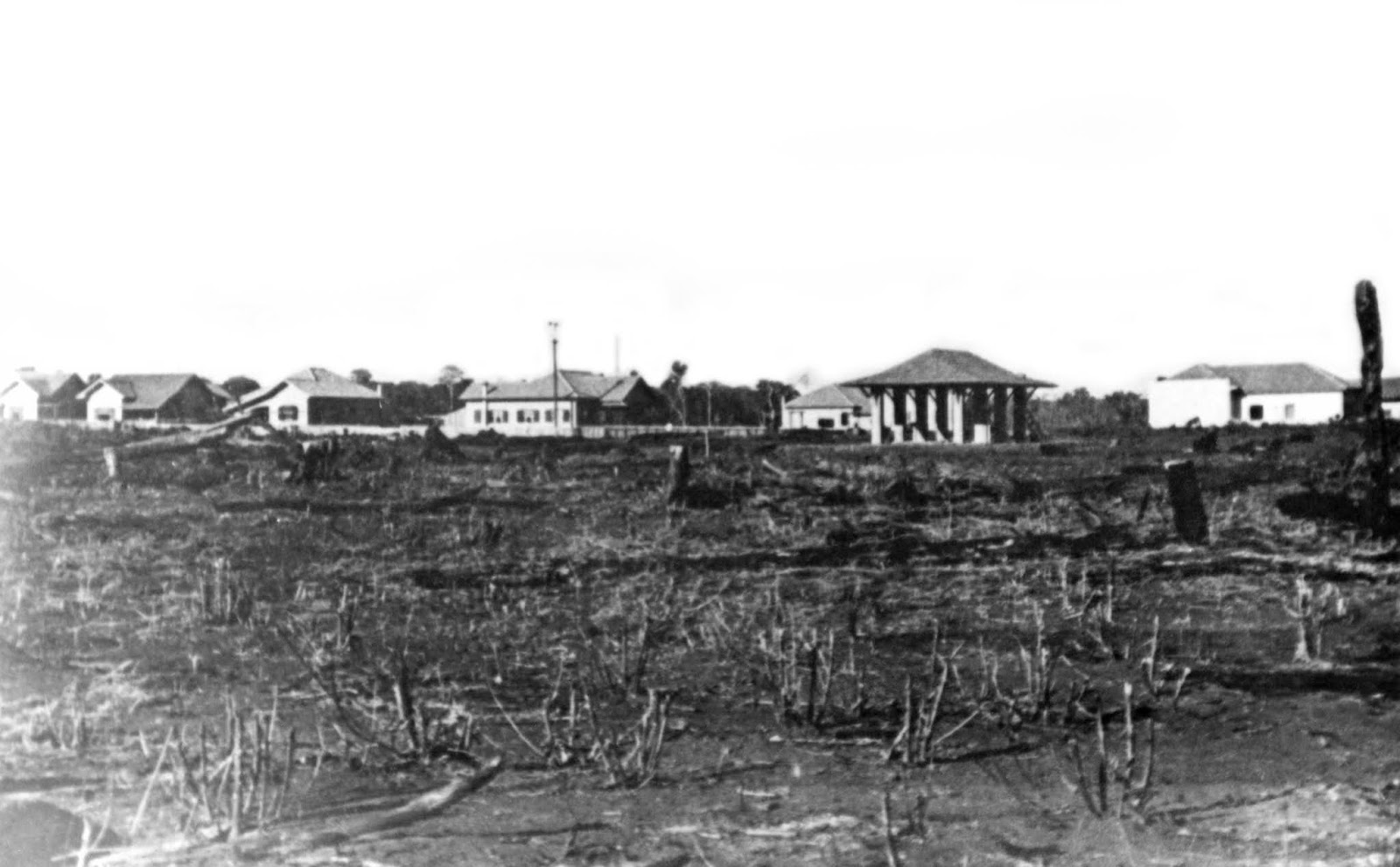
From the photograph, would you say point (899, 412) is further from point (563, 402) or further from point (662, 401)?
point (662, 401)

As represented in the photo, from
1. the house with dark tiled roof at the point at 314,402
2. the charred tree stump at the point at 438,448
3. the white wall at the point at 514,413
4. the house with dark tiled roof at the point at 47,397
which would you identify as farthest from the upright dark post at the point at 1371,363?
the white wall at the point at 514,413

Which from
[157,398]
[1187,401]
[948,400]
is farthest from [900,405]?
[1187,401]

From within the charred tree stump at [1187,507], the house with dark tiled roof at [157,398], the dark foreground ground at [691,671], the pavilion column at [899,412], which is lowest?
the dark foreground ground at [691,671]

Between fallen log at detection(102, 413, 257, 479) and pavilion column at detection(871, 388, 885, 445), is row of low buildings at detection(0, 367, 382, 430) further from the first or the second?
pavilion column at detection(871, 388, 885, 445)

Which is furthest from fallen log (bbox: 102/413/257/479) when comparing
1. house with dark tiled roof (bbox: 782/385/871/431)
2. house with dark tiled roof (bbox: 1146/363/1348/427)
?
house with dark tiled roof (bbox: 782/385/871/431)

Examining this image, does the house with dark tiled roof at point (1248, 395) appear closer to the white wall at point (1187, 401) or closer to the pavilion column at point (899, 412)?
the white wall at point (1187, 401)

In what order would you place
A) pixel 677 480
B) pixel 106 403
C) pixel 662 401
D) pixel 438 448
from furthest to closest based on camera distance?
pixel 662 401, pixel 106 403, pixel 438 448, pixel 677 480
